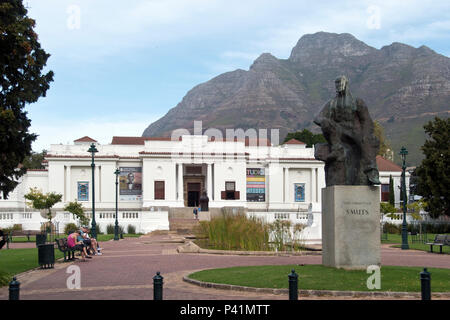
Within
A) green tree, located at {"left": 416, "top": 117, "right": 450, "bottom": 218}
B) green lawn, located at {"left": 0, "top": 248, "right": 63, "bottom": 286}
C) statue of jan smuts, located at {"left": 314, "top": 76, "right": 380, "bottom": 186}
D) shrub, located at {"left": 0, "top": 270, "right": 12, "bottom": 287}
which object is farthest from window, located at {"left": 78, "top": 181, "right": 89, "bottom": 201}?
statue of jan smuts, located at {"left": 314, "top": 76, "right": 380, "bottom": 186}

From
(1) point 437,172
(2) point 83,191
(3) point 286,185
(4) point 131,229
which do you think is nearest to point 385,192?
(3) point 286,185

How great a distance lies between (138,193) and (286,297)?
183 feet

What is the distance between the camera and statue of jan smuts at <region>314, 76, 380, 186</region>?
1534 centimetres

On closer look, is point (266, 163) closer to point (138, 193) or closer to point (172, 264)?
point (138, 193)

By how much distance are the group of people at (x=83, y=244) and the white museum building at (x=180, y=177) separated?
36.8 m

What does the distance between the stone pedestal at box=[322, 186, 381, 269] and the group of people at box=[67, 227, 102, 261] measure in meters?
11.3

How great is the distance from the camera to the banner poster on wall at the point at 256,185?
6844 cm

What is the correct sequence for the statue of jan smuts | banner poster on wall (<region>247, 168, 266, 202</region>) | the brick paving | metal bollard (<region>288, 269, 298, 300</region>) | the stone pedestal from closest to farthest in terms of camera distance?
metal bollard (<region>288, 269, 298, 300</region>) < the brick paving < the stone pedestal < the statue of jan smuts < banner poster on wall (<region>247, 168, 266, 202</region>)

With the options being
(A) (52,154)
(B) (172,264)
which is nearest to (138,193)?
(A) (52,154)

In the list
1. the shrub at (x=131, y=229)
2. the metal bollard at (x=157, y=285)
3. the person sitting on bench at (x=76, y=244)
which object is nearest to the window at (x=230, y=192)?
the shrub at (x=131, y=229)

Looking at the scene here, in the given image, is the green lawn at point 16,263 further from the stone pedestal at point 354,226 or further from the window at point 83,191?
the window at point 83,191

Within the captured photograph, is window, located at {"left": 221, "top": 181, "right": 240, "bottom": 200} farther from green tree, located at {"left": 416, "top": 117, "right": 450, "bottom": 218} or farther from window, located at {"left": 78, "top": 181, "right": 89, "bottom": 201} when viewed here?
green tree, located at {"left": 416, "top": 117, "right": 450, "bottom": 218}

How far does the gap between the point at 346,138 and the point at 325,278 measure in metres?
4.26

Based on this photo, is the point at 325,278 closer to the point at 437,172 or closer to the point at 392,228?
the point at 392,228
